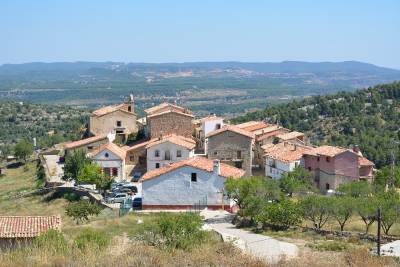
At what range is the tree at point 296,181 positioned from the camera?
123 ft

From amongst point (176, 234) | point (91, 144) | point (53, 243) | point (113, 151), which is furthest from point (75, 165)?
point (53, 243)

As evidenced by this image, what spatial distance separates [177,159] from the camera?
4475 cm

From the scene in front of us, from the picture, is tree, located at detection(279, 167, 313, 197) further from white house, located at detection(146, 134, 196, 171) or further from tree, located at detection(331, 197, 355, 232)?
white house, located at detection(146, 134, 196, 171)

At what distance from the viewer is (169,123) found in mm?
49000

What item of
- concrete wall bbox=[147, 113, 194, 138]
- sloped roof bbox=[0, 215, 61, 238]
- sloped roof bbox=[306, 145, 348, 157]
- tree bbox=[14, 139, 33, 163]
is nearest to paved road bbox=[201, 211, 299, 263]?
sloped roof bbox=[0, 215, 61, 238]

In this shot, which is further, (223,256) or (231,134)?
(231,134)

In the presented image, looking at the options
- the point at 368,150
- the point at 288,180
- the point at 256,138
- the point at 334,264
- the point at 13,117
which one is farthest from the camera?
the point at 13,117

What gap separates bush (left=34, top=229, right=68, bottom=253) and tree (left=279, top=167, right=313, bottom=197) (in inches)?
857

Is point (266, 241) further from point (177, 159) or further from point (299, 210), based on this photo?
point (177, 159)

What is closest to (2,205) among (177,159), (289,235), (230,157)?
(177,159)

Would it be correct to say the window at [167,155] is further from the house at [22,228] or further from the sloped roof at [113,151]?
the house at [22,228]

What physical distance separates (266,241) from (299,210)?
448 cm

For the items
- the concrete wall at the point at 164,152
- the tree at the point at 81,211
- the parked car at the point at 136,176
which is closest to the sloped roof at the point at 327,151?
the concrete wall at the point at 164,152

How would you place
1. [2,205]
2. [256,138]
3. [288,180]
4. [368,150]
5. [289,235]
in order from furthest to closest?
[368,150]
[256,138]
[2,205]
[288,180]
[289,235]
